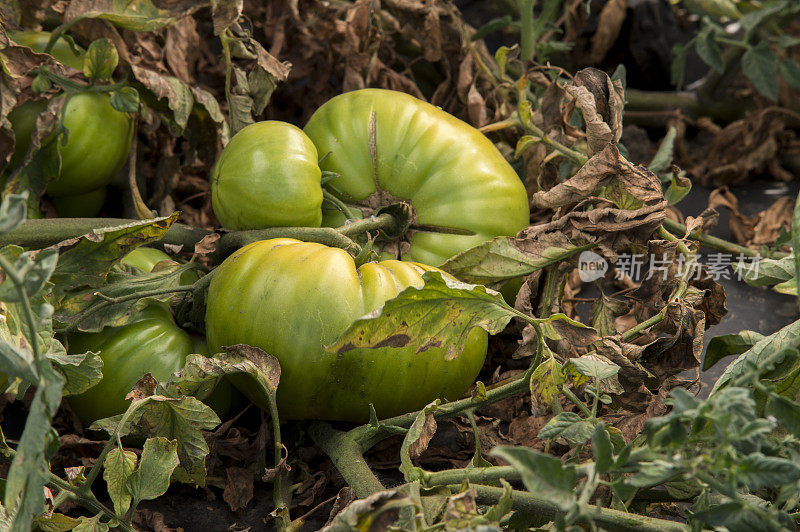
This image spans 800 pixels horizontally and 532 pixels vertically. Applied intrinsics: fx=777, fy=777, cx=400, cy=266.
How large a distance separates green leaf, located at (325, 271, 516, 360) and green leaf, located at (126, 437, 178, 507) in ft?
0.64

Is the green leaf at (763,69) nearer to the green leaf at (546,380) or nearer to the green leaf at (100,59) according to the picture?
the green leaf at (546,380)

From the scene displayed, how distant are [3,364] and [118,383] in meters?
0.38

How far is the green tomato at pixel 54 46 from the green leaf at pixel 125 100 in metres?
0.15

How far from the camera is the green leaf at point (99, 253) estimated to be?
2.96 feet

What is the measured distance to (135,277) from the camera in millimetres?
988

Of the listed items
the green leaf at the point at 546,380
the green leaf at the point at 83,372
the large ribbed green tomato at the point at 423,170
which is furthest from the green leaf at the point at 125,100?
the green leaf at the point at 546,380

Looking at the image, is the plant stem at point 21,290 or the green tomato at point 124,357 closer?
the plant stem at point 21,290

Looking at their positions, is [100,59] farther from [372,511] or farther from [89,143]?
[372,511]

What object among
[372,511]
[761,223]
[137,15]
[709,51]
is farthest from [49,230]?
[709,51]

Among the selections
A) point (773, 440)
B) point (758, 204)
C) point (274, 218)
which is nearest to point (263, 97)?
point (274, 218)

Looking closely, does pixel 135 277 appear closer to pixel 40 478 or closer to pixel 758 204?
pixel 40 478

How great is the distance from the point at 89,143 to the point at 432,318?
64cm

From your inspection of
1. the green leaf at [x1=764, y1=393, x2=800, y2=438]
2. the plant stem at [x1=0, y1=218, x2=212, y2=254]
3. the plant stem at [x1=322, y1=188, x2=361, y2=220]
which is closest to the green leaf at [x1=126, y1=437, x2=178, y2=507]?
the plant stem at [x1=0, y1=218, x2=212, y2=254]

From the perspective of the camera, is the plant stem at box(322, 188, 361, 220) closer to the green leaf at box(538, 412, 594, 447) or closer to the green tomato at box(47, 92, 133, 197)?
the green tomato at box(47, 92, 133, 197)
